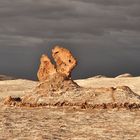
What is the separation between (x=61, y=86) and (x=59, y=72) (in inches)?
54.2

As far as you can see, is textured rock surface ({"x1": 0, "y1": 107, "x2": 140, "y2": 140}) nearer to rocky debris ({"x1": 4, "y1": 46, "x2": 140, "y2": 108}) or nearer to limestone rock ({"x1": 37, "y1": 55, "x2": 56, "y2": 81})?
rocky debris ({"x1": 4, "y1": 46, "x2": 140, "y2": 108})

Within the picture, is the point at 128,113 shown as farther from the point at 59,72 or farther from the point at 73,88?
the point at 59,72

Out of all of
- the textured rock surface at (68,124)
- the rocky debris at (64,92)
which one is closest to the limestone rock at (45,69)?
the rocky debris at (64,92)

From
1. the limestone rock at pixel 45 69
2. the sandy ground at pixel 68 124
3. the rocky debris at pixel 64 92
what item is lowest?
the sandy ground at pixel 68 124

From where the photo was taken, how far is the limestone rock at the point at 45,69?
1112 inches

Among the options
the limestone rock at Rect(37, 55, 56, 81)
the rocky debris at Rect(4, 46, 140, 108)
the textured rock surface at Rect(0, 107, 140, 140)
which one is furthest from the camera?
the limestone rock at Rect(37, 55, 56, 81)

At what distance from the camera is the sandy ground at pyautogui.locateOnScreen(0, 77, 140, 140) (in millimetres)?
17500

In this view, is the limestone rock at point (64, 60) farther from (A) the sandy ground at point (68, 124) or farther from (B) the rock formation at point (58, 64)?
(A) the sandy ground at point (68, 124)

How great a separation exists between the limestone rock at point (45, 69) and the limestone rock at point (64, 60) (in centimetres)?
39

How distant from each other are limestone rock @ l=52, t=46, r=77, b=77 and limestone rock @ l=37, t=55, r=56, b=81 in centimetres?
39

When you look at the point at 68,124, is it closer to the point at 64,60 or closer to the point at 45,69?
the point at 64,60

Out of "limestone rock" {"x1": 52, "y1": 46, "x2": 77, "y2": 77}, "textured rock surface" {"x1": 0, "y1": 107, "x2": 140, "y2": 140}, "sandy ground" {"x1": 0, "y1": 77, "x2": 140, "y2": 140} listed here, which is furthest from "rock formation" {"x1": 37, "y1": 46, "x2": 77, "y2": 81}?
"textured rock surface" {"x1": 0, "y1": 107, "x2": 140, "y2": 140}

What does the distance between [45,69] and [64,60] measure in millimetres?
1384

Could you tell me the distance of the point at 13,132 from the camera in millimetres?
17766
